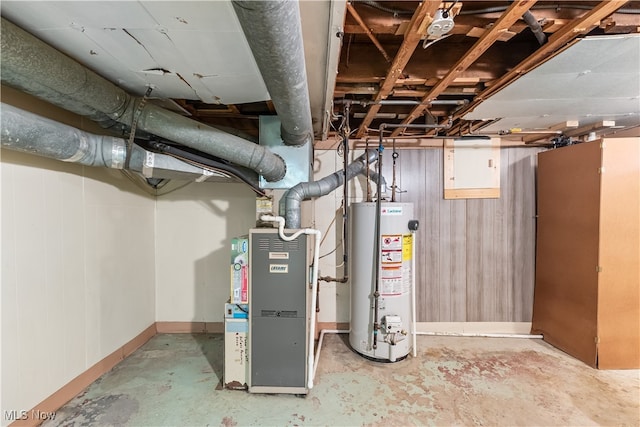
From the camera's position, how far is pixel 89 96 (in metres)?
1.40

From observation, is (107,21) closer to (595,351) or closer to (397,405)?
(397,405)

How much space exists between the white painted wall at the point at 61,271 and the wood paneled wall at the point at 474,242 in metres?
2.70

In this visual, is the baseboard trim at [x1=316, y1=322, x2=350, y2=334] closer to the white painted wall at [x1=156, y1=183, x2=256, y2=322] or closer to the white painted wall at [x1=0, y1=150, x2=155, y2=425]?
the white painted wall at [x1=156, y1=183, x2=256, y2=322]

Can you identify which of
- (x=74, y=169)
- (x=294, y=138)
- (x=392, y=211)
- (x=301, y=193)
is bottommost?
(x=392, y=211)

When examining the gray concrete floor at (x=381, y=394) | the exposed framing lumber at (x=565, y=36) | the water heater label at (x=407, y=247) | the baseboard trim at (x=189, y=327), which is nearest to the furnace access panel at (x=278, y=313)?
the gray concrete floor at (x=381, y=394)

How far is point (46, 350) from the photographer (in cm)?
178

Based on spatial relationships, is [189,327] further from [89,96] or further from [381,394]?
[89,96]

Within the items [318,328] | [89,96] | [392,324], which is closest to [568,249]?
[392,324]

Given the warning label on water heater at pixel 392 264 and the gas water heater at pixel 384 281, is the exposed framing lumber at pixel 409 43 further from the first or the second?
the warning label on water heater at pixel 392 264

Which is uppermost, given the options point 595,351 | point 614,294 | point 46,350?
point 614,294

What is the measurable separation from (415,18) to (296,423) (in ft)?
7.70

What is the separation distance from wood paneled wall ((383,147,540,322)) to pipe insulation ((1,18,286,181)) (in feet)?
5.77

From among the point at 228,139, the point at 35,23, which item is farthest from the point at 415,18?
the point at 35,23

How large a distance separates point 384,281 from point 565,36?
1.96 m
